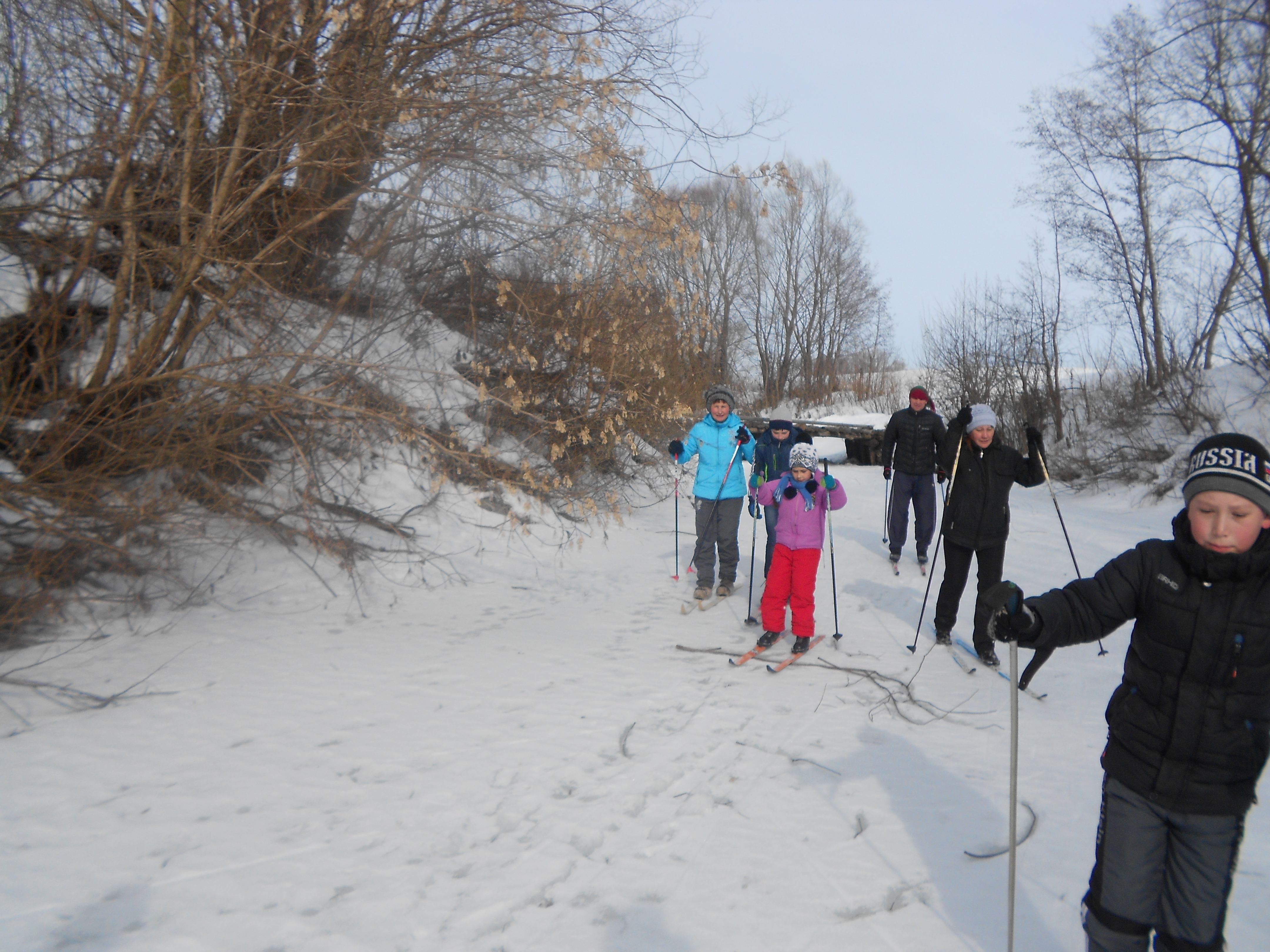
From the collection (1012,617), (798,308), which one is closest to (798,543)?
(1012,617)

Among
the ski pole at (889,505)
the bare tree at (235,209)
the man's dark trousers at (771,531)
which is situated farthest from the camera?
the ski pole at (889,505)

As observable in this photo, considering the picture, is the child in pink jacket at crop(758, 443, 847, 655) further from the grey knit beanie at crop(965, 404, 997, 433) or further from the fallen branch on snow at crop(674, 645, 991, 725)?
the grey knit beanie at crop(965, 404, 997, 433)

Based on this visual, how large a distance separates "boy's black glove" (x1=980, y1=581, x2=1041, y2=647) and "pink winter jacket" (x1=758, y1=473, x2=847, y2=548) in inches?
137

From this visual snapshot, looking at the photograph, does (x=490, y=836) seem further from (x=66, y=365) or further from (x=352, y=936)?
(x=66, y=365)

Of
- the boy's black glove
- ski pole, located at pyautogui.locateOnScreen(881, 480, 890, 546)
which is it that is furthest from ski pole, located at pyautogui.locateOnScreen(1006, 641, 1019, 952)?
ski pole, located at pyautogui.locateOnScreen(881, 480, 890, 546)

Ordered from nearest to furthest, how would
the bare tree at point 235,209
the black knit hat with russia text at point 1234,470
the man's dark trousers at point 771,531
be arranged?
the black knit hat with russia text at point 1234,470 < the bare tree at point 235,209 < the man's dark trousers at point 771,531

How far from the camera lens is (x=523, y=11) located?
6.32m

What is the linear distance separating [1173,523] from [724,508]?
554cm

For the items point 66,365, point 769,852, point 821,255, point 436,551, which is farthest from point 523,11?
point 821,255

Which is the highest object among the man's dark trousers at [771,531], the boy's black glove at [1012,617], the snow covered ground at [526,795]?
the boy's black glove at [1012,617]

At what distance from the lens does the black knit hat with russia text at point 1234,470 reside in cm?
208

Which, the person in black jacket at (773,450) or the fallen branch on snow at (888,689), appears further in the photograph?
the person in black jacket at (773,450)

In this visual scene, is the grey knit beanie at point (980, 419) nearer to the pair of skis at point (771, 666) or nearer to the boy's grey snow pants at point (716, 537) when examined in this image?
the pair of skis at point (771, 666)

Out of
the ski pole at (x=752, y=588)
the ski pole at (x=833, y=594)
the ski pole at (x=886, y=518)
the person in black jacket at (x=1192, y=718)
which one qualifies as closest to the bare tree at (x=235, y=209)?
the ski pole at (x=752, y=588)
